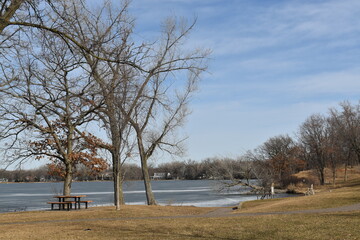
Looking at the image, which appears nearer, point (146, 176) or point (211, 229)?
point (211, 229)

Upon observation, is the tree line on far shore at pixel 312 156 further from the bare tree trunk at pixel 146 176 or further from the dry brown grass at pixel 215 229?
the dry brown grass at pixel 215 229

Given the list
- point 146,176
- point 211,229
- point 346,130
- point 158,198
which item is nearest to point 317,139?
point 346,130

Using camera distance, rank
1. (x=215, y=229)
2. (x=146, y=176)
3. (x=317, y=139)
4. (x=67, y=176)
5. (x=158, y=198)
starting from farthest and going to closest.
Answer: (x=317, y=139)
(x=158, y=198)
(x=146, y=176)
(x=67, y=176)
(x=215, y=229)

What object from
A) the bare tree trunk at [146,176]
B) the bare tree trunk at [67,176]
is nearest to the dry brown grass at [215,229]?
the bare tree trunk at [67,176]

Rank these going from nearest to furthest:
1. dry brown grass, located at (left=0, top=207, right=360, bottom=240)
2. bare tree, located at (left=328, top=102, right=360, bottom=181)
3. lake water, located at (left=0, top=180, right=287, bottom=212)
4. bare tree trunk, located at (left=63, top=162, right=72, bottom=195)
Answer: dry brown grass, located at (left=0, top=207, right=360, bottom=240)
bare tree trunk, located at (left=63, top=162, right=72, bottom=195)
lake water, located at (left=0, top=180, right=287, bottom=212)
bare tree, located at (left=328, top=102, right=360, bottom=181)

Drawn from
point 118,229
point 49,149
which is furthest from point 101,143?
point 118,229

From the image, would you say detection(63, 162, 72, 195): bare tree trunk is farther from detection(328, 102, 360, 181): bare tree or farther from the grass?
detection(328, 102, 360, 181): bare tree

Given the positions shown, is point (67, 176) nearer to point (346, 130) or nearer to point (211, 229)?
point (211, 229)

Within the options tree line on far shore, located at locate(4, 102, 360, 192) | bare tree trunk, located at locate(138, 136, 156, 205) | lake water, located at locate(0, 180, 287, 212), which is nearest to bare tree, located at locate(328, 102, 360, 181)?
tree line on far shore, located at locate(4, 102, 360, 192)

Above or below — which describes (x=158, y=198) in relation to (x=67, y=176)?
below

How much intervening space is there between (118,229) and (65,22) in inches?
296

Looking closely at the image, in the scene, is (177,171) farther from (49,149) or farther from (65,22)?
(65,22)

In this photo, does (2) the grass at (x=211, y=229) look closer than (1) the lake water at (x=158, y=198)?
Yes

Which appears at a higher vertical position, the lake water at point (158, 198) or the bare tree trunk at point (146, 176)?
the bare tree trunk at point (146, 176)
